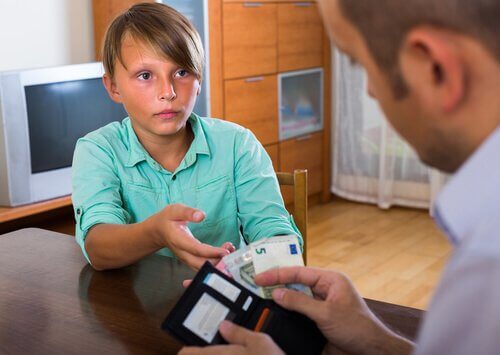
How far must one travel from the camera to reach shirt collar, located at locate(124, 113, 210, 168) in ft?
5.39

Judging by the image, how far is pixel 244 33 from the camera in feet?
13.8

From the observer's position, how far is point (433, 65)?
2.07ft

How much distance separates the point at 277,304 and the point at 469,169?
18.3 inches

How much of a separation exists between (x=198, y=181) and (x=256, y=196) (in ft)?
0.43

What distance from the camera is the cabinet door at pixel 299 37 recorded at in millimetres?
4531

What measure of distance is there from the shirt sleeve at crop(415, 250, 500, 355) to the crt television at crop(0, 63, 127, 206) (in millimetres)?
2726

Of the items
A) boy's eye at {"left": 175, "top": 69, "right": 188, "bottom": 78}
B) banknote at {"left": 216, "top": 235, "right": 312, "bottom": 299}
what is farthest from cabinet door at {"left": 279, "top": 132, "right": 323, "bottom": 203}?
→ banknote at {"left": 216, "top": 235, "right": 312, "bottom": 299}

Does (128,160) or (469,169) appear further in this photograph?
(128,160)

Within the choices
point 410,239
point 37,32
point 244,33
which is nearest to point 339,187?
point 410,239

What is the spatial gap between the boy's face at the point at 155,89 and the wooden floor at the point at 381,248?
1.81 meters

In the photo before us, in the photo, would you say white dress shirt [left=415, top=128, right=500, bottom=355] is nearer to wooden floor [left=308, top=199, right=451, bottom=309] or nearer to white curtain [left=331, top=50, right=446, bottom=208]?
wooden floor [left=308, top=199, right=451, bottom=309]

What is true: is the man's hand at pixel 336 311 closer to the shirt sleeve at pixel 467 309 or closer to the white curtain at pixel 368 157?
the shirt sleeve at pixel 467 309

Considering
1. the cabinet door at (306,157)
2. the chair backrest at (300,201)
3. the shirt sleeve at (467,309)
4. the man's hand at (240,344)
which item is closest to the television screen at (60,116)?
the cabinet door at (306,157)

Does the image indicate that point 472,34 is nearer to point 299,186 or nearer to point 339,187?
point 299,186
